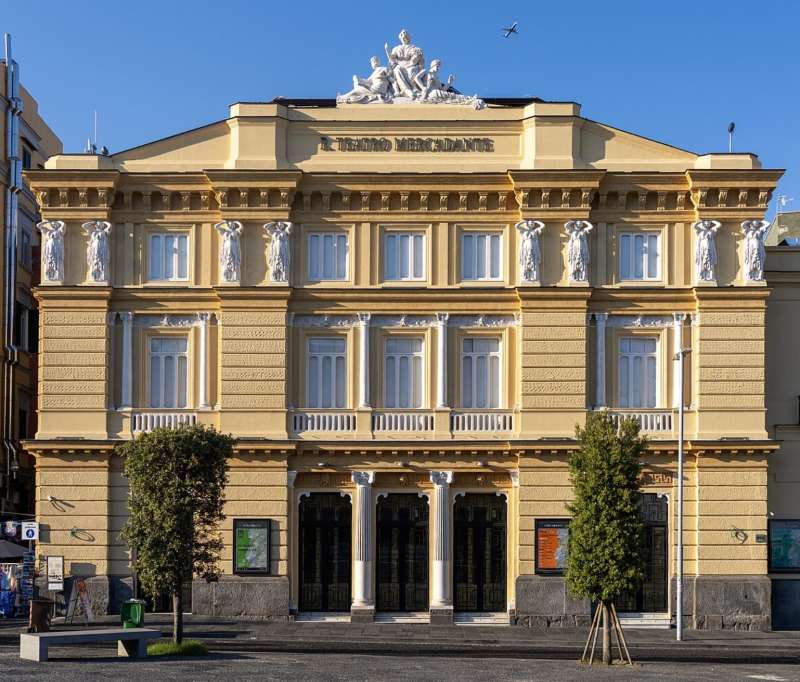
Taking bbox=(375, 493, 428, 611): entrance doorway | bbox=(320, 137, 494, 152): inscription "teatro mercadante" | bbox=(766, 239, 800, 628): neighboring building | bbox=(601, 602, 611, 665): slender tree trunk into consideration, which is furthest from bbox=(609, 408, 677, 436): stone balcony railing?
bbox=(601, 602, 611, 665): slender tree trunk

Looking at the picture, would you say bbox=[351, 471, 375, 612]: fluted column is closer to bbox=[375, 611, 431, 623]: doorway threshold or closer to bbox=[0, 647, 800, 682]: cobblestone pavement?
bbox=[375, 611, 431, 623]: doorway threshold

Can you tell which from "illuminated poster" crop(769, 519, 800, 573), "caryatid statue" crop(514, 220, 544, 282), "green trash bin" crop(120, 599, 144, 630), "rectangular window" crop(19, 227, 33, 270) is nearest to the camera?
"green trash bin" crop(120, 599, 144, 630)

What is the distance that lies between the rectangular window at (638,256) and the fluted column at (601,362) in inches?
67.6

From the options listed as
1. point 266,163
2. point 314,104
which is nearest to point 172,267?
point 266,163

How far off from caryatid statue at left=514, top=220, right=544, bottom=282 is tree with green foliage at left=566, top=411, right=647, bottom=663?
35.4 feet

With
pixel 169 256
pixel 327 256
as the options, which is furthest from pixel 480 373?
pixel 169 256

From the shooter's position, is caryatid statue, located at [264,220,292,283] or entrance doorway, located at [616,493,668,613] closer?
entrance doorway, located at [616,493,668,613]

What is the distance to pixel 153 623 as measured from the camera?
4722cm

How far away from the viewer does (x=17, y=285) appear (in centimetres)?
6106

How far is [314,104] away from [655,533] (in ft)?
62.3

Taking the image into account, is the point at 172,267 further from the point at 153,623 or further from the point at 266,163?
the point at 153,623

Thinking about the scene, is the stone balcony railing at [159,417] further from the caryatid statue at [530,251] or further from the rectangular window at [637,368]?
the rectangular window at [637,368]

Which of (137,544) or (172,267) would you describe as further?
(172,267)

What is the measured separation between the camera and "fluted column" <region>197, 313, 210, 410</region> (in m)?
49.5
